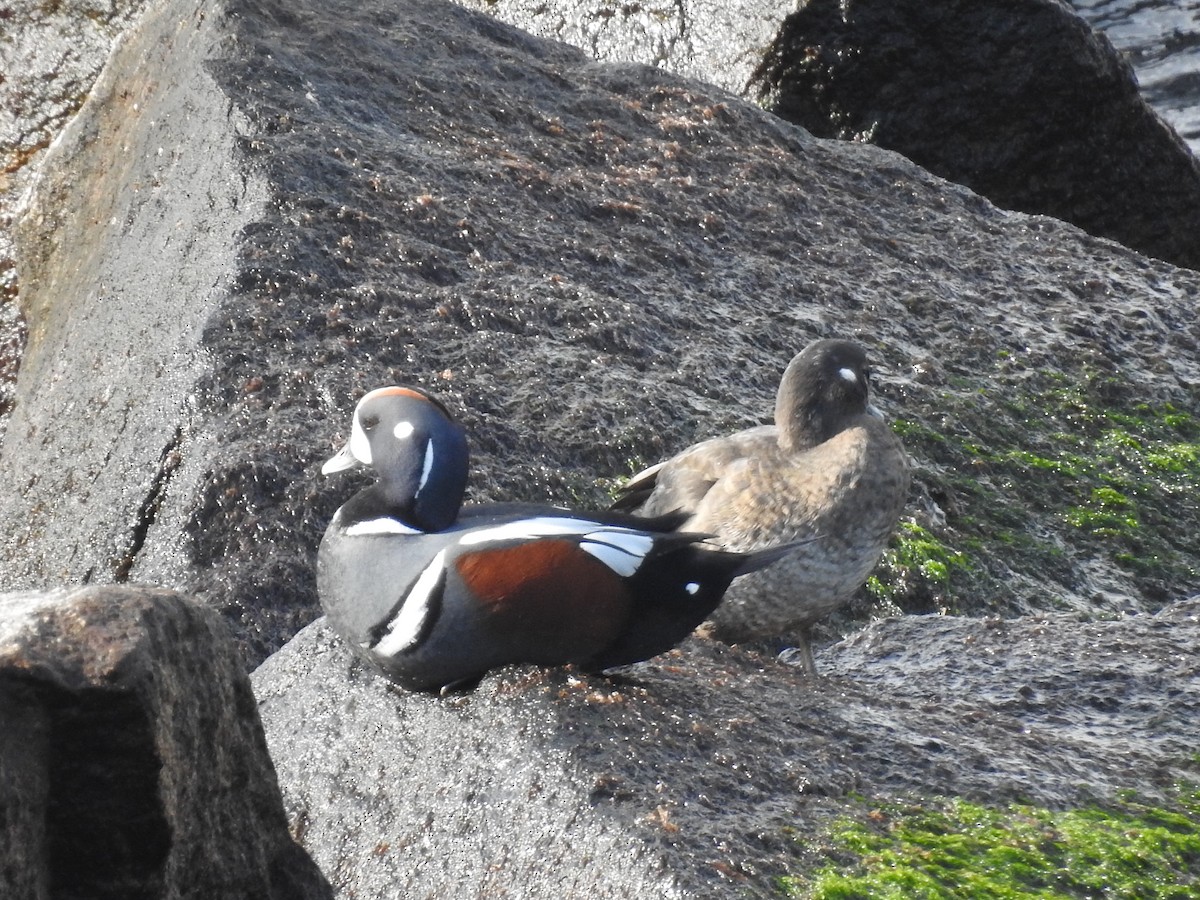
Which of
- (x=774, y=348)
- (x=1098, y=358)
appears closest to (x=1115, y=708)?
(x=774, y=348)

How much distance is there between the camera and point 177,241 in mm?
5703

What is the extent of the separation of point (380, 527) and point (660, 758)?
0.89 metres

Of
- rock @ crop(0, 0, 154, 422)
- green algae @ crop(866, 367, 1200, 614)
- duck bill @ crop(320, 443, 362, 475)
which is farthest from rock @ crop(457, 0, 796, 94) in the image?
duck bill @ crop(320, 443, 362, 475)

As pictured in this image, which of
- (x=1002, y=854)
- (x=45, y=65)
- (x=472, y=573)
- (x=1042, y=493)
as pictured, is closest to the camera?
(x=1002, y=854)

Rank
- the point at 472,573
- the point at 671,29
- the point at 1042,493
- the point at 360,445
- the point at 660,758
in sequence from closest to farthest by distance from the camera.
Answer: the point at 660,758, the point at 472,573, the point at 360,445, the point at 1042,493, the point at 671,29

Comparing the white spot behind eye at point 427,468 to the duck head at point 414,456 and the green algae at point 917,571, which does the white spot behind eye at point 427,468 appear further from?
the green algae at point 917,571

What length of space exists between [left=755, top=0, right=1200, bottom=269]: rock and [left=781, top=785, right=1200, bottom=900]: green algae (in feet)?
18.4

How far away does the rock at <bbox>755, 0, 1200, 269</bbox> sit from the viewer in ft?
26.5

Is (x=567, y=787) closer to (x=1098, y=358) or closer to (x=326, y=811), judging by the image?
(x=326, y=811)

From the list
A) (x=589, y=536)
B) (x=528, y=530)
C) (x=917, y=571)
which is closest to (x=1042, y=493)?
(x=917, y=571)

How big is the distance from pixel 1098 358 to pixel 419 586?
13.0 ft

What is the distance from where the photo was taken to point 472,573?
336 cm

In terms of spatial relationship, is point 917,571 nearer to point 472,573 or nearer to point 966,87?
point 472,573

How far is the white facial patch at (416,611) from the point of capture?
3385 mm
